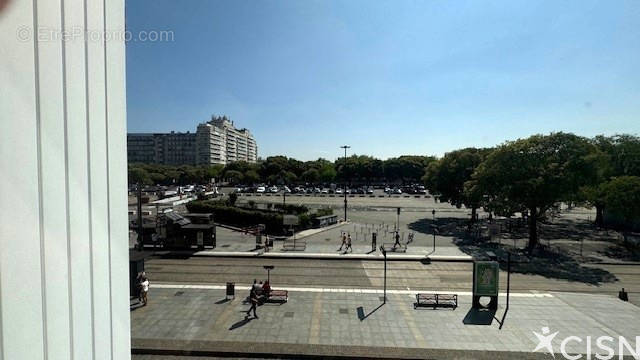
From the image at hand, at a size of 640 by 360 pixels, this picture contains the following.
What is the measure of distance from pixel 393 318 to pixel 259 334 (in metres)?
5.42

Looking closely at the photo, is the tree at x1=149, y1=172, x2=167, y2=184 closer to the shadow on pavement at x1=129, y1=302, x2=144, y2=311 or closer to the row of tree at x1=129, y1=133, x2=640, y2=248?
the row of tree at x1=129, y1=133, x2=640, y2=248

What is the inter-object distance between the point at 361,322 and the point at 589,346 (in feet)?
26.2

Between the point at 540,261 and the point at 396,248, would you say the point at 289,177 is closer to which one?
the point at 396,248

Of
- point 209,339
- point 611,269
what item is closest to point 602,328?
point 611,269

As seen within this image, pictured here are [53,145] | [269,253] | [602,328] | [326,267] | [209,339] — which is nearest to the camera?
[53,145]

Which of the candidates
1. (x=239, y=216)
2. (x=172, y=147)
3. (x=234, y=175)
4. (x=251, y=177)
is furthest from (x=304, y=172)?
(x=172, y=147)

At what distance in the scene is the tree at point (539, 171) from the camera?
23422 mm

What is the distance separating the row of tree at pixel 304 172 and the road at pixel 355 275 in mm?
69495

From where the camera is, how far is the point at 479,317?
44.2ft

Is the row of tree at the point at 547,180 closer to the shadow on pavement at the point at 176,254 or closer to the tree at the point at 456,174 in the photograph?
the tree at the point at 456,174

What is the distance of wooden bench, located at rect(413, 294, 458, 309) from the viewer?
47.3 ft

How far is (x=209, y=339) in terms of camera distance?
37.1ft

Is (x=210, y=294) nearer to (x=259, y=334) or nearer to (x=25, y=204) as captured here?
(x=259, y=334)

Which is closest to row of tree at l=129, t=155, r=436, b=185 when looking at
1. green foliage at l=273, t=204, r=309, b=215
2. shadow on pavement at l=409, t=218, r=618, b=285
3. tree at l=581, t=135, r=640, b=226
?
tree at l=581, t=135, r=640, b=226
